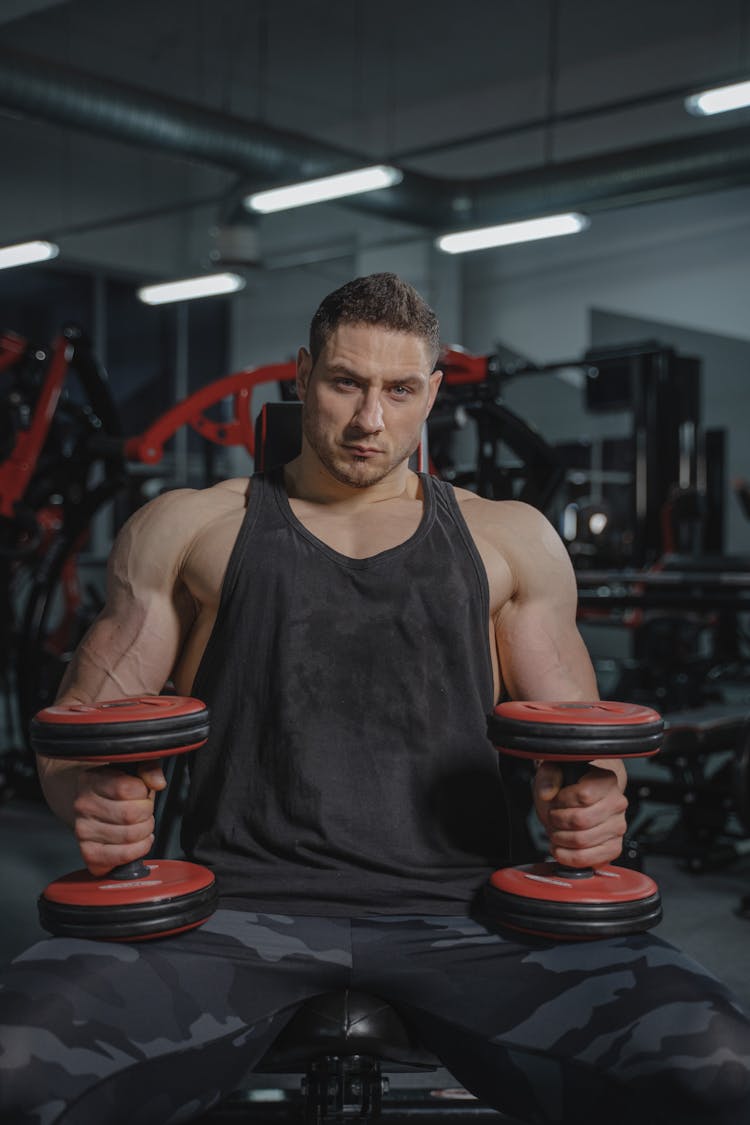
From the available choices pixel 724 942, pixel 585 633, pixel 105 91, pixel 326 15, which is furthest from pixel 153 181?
pixel 724 942

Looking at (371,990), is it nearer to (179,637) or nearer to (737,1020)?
(737,1020)

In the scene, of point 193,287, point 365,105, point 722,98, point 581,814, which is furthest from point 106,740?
point 365,105

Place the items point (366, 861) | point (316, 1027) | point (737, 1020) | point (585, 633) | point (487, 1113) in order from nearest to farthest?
point (737, 1020)
point (316, 1027)
point (366, 861)
point (487, 1113)
point (585, 633)

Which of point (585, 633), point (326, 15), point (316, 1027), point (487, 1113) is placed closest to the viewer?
point (316, 1027)

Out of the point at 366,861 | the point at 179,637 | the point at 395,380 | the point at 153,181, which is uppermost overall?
the point at 153,181

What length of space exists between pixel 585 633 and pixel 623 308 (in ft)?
8.31

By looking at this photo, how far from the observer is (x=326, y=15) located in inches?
295

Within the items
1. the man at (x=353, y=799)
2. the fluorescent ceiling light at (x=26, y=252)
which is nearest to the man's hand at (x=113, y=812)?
the man at (x=353, y=799)

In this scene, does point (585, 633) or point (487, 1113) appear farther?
point (585, 633)

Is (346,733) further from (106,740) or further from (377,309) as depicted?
(377,309)

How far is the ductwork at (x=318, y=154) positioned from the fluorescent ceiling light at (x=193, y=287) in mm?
702

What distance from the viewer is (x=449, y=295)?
31.9 ft

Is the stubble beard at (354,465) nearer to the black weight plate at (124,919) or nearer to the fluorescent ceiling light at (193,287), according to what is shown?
the black weight plate at (124,919)

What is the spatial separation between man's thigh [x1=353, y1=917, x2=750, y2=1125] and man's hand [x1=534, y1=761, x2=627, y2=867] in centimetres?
9
